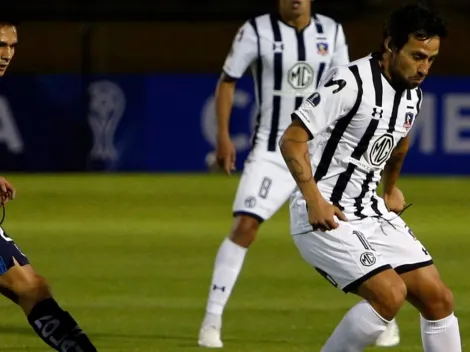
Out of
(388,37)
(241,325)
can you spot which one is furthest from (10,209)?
(388,37)

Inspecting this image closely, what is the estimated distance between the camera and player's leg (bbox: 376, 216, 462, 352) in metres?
5.89

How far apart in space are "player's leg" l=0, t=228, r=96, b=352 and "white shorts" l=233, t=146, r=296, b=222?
82.0 inches

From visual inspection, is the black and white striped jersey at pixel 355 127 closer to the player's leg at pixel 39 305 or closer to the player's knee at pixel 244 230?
the player's leg at pixel 39 305

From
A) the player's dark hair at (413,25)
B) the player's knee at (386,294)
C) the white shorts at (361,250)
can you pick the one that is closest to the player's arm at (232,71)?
the white shorts at (361,250)

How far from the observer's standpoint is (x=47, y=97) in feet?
61.5

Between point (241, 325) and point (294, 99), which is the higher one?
point (294, 99)

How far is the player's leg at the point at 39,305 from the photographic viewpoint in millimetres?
5805

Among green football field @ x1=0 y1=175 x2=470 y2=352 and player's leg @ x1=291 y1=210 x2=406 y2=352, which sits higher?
player's leg @ x1=291 y1=210 x2=406 y2=352

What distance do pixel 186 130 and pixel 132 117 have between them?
29.0 inches

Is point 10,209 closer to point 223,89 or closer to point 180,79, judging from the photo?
point 180,79

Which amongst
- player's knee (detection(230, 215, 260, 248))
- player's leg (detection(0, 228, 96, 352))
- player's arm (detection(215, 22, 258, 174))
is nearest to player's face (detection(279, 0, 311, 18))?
player's arm (detection(215, 22, 258, 174))

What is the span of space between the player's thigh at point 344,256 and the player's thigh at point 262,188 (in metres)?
1.70

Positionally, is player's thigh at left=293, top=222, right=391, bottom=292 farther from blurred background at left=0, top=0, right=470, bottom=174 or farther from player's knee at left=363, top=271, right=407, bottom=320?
blurred background at left=0, top=0, right=470, bottom=174

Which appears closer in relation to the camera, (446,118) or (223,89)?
(223,89)
